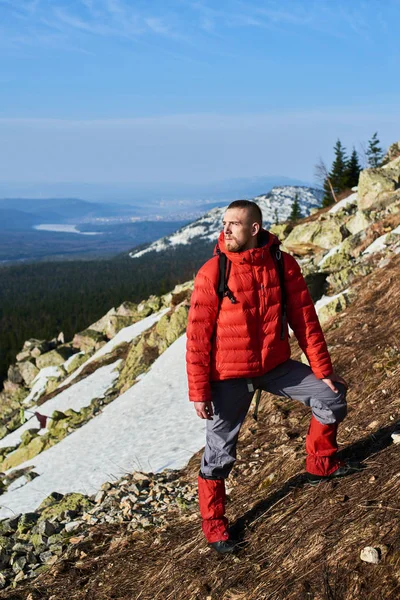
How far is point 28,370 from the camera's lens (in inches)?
1933

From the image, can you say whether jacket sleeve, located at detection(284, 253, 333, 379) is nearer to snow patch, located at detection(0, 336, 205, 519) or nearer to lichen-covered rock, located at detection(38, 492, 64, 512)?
snow patch, located at detection(0, 336, 205, 519)

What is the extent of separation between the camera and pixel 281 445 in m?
7.44

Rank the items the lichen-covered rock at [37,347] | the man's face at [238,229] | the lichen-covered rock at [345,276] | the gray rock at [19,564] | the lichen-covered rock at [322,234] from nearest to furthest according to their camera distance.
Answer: the man's face at [238,229] < the gray rock at [19,564] < the lichen-covered rock at [345,276] < the lichen-covered rock at [322,234] < the lichen-covered rock at [37,347]

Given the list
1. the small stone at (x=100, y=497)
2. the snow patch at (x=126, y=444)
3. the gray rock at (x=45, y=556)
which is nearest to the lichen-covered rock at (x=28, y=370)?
the snow patch at (x=126, y=444)

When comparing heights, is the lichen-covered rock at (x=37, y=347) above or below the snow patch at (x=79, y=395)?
below

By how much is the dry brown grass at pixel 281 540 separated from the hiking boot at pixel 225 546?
0.07 m

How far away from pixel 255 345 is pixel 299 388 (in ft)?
2.10

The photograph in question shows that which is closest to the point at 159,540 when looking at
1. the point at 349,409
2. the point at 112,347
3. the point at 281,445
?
the point at 281,445

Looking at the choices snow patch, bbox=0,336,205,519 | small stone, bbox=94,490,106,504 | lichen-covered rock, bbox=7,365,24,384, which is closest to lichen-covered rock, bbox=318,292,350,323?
snow patch, bbox=0,336,205,519

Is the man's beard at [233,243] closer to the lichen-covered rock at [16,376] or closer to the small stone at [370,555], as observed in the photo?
the small stone at [370,555]

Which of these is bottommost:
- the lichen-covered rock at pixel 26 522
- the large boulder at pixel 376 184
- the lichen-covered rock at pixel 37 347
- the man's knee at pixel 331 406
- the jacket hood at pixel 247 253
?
the lichen-covered rock at pixel 37 347

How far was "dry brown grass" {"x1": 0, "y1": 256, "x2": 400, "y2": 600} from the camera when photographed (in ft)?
14.1

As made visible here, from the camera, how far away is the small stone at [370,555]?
162 inches

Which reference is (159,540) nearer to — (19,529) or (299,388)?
(299,388)
